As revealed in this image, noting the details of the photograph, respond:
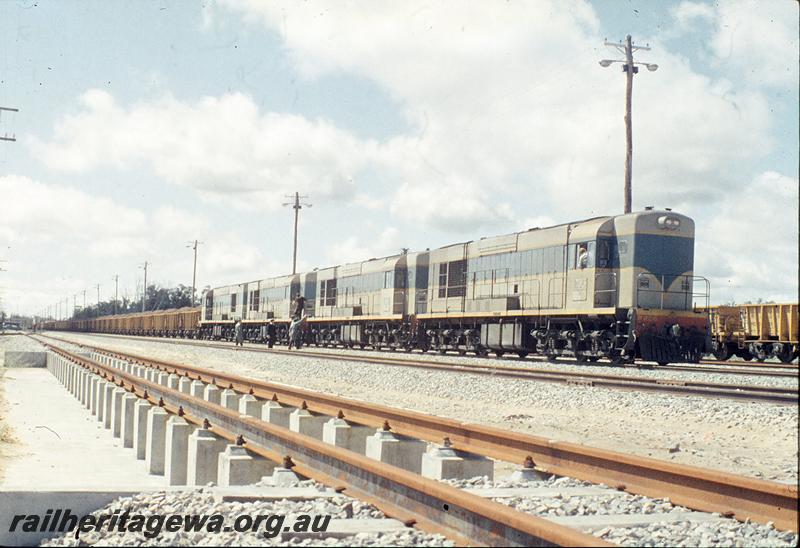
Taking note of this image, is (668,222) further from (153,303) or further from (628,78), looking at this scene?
(153,303)

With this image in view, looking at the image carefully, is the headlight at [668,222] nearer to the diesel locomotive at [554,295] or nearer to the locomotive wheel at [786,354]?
the diesel locomotive at [554,295]

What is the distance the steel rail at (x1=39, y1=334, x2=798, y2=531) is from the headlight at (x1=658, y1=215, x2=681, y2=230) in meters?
13.0

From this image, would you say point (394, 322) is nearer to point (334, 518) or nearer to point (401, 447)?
point (401, 447)

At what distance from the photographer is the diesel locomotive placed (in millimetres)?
19469

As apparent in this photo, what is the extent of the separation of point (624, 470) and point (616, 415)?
5.06 m

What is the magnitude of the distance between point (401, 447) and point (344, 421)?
1.40 metres

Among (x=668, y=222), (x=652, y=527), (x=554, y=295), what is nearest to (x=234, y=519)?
(x=652, y=527)

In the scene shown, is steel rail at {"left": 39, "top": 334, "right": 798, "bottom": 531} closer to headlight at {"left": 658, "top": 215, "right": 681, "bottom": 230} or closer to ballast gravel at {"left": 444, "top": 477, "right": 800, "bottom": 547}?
ballast gravel at {"left": 444, "top": 477, "right": 800, "bottom": 547}

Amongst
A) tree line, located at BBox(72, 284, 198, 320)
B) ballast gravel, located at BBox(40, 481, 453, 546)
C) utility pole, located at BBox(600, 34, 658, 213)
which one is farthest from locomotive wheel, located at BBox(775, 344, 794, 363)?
tree line, located at BBox(72, 284, 198, 320)

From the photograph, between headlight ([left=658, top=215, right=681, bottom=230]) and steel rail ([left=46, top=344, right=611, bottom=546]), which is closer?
steel rail ([left=46, top=344, right=611, bottom=546])

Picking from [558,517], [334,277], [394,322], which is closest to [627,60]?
[394,322]

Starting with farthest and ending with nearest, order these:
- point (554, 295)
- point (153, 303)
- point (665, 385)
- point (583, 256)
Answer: point (153, 303) → point (554, 295) → point (583, 256) → point (665, 385)

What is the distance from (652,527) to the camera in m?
4.51

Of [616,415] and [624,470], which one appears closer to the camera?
[624,470]
